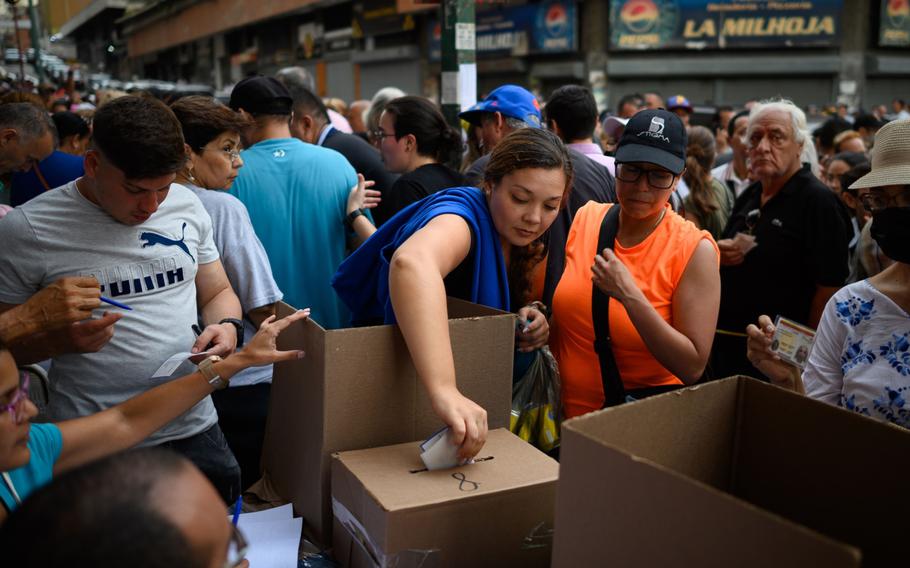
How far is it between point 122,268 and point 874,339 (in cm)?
191

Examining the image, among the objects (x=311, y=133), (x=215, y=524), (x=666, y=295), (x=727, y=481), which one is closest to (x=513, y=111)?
(x=311, y=133)

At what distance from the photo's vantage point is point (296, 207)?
130 inches

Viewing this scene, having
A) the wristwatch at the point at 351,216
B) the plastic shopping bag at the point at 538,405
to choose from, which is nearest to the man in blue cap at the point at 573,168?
the plastic shopping bag at the point at 538,405

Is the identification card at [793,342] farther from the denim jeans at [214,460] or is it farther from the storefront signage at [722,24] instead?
the storefront signage at [722,24]

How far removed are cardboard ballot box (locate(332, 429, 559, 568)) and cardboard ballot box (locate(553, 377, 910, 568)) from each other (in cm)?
30

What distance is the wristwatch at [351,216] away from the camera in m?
3.35

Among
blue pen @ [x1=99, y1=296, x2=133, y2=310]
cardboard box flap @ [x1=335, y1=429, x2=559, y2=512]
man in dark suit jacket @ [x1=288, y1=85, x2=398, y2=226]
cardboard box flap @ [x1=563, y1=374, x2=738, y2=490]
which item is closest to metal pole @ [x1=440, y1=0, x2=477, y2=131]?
man in dark suit jacket @ [x1=288, y1=85, x2=398, y2=226]

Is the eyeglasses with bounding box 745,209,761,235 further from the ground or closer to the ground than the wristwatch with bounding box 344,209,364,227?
closer to the ground

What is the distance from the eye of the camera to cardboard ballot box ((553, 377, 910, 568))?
0.91 m

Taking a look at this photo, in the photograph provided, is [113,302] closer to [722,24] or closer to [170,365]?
[170,365]

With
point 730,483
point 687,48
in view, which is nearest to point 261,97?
point 730,483

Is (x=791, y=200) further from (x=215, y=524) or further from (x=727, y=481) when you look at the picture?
(x=215, y=524)

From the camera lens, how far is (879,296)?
184cm

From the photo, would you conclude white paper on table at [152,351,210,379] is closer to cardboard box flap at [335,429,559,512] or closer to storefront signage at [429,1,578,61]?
cardboard box flap at [335,429,559,512]
